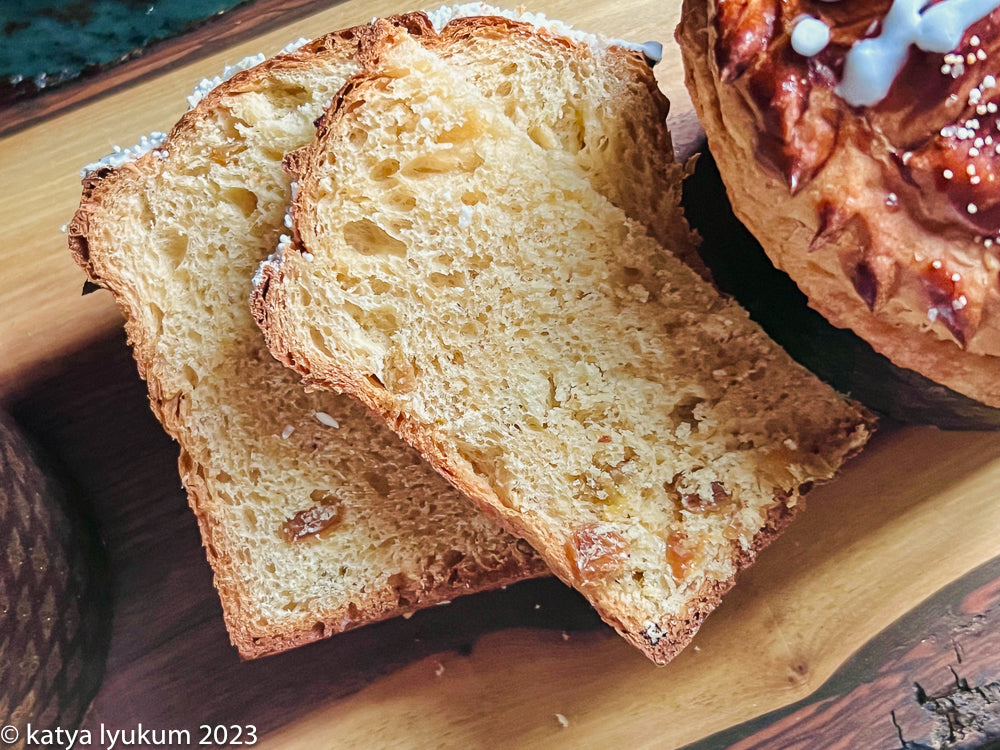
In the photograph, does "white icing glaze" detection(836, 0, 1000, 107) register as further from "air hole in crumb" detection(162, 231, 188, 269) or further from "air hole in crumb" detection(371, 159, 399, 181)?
"air hole in crumb" detection(162, 231, 188, 269)

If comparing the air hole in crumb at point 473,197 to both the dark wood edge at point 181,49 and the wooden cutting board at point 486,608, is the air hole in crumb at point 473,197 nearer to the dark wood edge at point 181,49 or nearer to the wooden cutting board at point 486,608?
the wooden cutting board at point 486,608

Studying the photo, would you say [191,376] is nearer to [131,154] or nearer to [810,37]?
[131,154]

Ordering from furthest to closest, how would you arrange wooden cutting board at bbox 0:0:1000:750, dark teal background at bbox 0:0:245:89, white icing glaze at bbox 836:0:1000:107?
dark teal background at bbox 0:0:245:89, wooden cutting board at bbox 0:0:1000:750, white icing glaze at bbox 836:0:1000:107

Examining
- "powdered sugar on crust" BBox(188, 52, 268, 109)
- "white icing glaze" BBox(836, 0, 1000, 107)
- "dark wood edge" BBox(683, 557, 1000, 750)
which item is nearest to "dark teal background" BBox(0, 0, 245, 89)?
"powdered sugar on crust" BBox(188, 52, 268, 109)

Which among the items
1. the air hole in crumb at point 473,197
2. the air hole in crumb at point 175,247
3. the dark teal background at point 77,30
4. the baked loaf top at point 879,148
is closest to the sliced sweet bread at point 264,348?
the air hole in crumb at point 175,247

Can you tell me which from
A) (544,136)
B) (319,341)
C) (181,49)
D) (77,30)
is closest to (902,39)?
(544,136)

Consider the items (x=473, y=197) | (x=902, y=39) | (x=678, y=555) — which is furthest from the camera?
(x=678, y=555)
